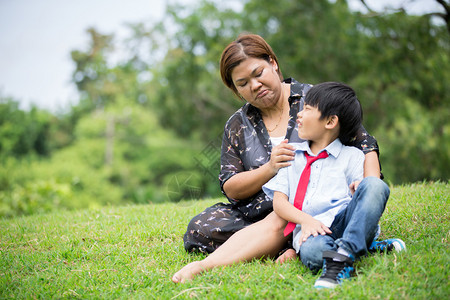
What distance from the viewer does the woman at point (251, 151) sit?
269 cm

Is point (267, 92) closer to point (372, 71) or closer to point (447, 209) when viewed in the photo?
point (447, 209)

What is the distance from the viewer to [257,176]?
8.92 feet

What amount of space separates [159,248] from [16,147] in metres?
21.1

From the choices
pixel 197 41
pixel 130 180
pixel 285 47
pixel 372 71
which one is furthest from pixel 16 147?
pixel 372 71

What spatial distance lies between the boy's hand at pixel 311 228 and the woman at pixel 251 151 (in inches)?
13.2

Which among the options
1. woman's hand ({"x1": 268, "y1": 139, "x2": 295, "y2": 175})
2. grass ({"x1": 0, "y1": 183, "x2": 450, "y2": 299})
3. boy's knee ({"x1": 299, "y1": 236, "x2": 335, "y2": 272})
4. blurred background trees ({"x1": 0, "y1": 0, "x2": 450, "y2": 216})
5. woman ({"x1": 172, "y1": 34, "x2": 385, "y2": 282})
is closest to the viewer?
grass ({"x1": 0, "y1": 183, "x2": 450, "y2": 299})

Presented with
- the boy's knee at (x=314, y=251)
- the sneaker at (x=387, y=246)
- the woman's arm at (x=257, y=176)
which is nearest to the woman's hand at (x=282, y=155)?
the woman's arm at (x=257, y=176)

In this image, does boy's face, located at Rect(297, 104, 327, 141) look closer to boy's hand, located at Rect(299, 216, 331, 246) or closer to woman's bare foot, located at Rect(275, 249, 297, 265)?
boy's hand, located at Rect(299, 216, 331, 246)

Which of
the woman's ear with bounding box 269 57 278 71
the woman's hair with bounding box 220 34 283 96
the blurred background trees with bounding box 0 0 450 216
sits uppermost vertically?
the woman's hair with bounding box 220 34 283 96

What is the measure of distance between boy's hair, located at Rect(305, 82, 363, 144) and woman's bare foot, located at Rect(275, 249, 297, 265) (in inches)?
34.5

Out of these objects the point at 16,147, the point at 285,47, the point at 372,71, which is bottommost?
the point at 16,147

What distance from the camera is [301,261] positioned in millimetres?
2582

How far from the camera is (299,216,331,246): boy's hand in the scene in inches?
90.4

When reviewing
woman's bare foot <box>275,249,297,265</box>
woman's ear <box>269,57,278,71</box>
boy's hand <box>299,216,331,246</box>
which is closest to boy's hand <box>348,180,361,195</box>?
boy's hand <box>299,216,331,246</box>
